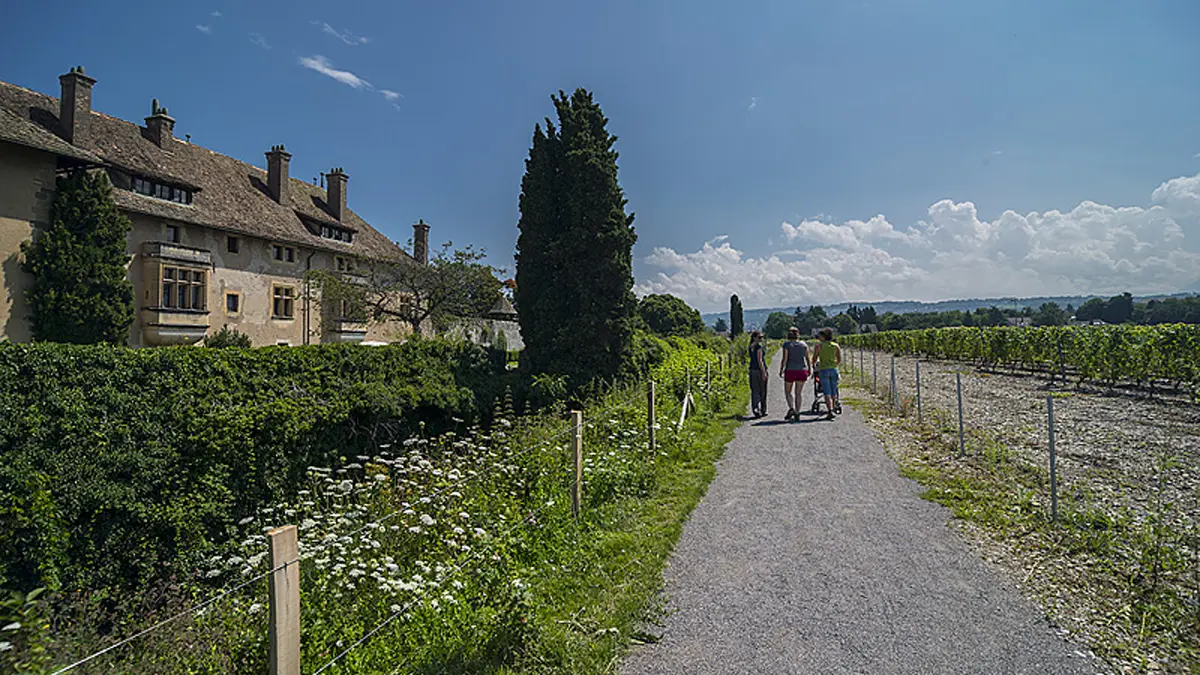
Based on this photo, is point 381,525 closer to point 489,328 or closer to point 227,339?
point 227,339


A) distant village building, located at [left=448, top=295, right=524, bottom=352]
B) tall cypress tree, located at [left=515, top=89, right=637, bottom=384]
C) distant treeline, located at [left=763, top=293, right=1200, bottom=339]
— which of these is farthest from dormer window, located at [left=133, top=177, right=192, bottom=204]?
distant treeline, located at [left=763, top=293, right=1200, bottom=339]

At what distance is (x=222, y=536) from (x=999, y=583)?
9.63 metres

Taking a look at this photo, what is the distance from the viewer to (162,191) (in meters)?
26.1

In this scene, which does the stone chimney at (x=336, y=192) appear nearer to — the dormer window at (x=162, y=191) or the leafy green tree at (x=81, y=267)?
the dormer window at (x=162, y=191)

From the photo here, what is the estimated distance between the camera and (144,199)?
82.3 feet

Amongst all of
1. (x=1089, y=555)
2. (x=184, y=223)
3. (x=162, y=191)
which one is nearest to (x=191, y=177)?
(x=162, y=191)

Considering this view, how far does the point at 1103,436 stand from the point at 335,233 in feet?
122

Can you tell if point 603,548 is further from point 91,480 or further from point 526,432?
point 91,480

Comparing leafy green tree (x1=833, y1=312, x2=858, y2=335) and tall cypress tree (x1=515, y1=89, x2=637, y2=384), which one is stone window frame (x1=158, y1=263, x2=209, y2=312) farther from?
leafy green tree (x1=833, y1=312, x2=858, y2=335)

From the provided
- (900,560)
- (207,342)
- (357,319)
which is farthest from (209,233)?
(900,560)

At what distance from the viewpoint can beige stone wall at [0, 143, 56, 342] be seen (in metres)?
19.5

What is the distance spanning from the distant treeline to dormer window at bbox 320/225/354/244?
1070 inches

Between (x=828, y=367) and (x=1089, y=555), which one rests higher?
(x=828, y=367)

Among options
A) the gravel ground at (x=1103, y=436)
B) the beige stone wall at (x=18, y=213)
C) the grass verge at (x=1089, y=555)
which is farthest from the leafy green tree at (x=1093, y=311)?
the beige stone wall at (x=18, y=213)
